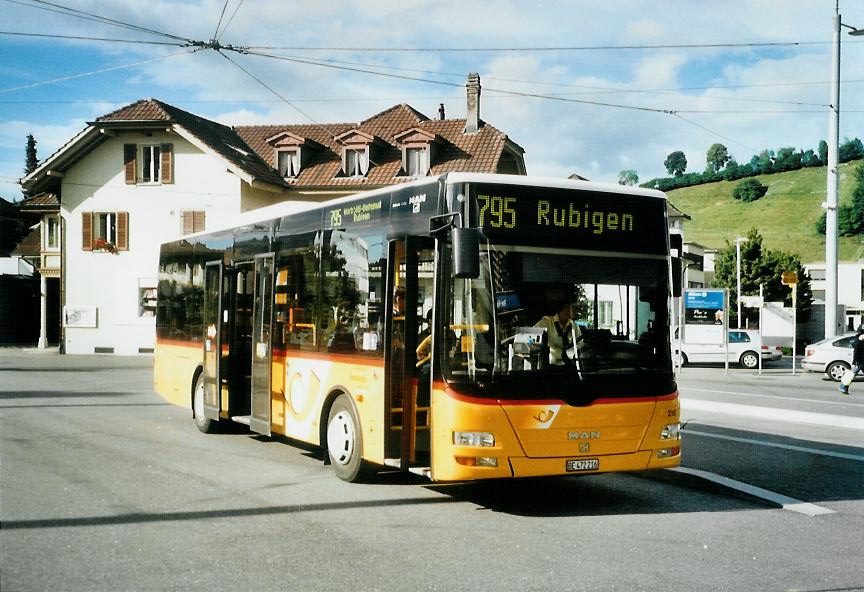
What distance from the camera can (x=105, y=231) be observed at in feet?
135

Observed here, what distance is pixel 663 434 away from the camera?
8.20 metres

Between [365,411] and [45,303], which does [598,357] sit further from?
[45,303]

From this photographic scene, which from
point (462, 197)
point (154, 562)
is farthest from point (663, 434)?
point (154, 562)

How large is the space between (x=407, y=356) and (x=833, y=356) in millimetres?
23069

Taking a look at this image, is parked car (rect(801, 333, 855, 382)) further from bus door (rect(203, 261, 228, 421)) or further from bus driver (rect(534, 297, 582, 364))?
bus driver (rect(534, 297, 582, 364))

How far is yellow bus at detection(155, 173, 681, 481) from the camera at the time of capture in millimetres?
7598

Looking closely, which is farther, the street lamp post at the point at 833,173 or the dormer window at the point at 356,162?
the dormer window at the point at 356,162

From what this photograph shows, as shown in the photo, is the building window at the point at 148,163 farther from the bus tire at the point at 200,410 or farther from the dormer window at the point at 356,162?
the bus tire at the point at 200,410

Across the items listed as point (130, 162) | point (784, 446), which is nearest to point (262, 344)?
point (784, 446)

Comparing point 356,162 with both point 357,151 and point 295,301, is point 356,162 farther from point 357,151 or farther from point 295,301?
point 295,301

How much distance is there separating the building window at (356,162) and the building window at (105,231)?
399 inches

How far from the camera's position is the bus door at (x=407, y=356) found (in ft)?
27.4

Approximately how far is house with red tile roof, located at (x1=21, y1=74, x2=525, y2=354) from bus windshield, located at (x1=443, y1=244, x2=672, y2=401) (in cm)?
3210

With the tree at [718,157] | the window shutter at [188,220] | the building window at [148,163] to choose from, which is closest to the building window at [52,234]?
the building window at [148,163]
